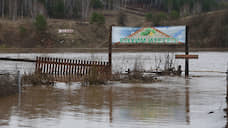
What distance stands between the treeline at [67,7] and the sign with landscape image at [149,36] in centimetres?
9652

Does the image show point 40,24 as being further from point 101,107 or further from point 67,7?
point 101,107

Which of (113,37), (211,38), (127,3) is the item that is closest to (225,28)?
(211,38)

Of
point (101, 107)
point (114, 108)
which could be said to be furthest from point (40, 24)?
point (114, 108)

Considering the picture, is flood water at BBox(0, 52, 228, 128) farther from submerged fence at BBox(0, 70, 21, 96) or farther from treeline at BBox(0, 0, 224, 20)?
treeline at BBox(0, 0, 224, 20)

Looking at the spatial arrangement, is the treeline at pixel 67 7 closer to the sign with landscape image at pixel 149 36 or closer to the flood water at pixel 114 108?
the sign with landscape image at pixel 149 36

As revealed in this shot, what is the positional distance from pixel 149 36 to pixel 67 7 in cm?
11472

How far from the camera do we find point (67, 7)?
132 meters

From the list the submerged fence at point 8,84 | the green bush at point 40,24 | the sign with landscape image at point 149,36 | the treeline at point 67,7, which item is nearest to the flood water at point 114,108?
the submerged fence at point 8,84

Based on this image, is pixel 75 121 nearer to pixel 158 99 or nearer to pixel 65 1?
pixel 158 99

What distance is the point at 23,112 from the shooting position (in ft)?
31.3

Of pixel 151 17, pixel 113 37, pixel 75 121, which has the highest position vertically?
pixel 151 17

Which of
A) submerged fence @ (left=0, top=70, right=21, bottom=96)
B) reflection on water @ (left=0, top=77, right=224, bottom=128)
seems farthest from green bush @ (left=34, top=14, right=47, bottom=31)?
submerged fence @ (left=0, top=70, right=21, bottom=96)

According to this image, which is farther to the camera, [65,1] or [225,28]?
[65,1]

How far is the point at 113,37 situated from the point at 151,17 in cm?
9428
